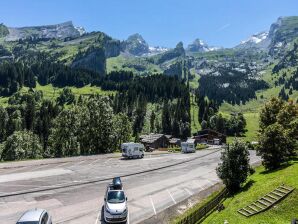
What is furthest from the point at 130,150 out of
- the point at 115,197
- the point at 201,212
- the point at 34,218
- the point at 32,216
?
the point at 34,218

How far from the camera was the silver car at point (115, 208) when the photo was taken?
33.5 meters

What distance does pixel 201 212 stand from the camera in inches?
1470

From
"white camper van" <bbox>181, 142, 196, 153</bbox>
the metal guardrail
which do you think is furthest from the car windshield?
"white camper van" <bbox>181, 142, 196, 153</bbox>

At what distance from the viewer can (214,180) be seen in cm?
5872

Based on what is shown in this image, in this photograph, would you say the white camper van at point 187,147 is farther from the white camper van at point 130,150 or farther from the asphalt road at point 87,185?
the asphalt road at point 87,185

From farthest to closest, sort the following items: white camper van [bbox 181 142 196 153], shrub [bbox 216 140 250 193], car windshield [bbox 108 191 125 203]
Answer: white camper van [bbox 181 142 196 153], shrub [bbox 216 140 250 193], car windshield [bbox 108 191 125 203]

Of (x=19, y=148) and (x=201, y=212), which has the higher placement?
(x=201, y=212)

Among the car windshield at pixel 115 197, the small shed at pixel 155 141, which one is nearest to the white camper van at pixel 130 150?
the car windshield at pixel 115 197

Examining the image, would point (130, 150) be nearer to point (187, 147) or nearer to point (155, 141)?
point (187, 147)

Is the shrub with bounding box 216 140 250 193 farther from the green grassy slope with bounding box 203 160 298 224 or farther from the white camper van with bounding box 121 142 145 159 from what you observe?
the white camper van with bounding box 121 142 145 159

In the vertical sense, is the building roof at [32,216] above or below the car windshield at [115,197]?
above

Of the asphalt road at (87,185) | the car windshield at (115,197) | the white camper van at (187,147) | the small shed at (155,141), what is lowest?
the small shed at (155,141)

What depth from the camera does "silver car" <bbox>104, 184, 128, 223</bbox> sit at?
3345cm

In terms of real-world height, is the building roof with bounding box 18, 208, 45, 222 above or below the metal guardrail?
above
